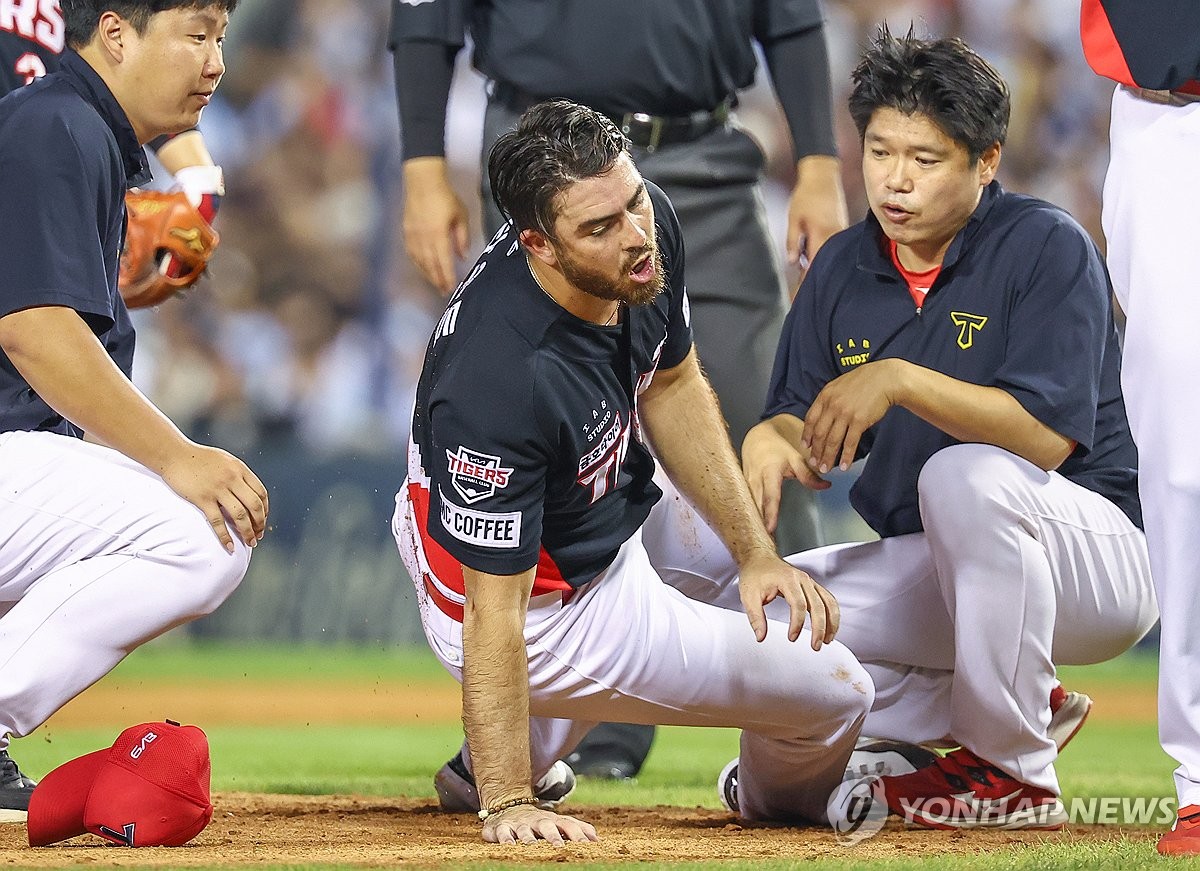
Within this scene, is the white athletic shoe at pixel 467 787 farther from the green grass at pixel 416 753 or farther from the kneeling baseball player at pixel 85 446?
the kneeling baseball player at pixel 85 446

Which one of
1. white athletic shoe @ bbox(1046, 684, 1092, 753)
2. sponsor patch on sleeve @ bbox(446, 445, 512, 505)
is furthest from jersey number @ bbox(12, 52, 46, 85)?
white athletic shoe @ bbox(1046, 684, 1092, 753)

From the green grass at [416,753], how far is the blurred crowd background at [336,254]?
11.0 inches

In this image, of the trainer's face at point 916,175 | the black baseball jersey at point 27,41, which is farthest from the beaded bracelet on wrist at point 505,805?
the black baseball jersey at point 27,41

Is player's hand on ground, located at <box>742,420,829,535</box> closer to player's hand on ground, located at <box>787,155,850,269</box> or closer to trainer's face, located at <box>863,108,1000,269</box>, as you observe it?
trainer's face, located at <box>863,108,1000,269</box>

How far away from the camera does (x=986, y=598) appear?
9.91 feet

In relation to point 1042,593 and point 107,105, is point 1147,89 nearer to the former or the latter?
point 1042,593

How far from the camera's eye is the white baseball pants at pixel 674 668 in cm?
295

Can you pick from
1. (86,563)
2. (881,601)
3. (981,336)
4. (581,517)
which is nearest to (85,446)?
(86,563)

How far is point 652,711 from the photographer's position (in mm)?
3043

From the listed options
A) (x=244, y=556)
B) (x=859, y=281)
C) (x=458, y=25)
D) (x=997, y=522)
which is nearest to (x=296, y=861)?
(x=244, y=556)

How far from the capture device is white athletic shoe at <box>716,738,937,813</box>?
331 centimetres

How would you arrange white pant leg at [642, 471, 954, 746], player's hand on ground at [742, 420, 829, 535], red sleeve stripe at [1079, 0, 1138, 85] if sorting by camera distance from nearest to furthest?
red sleeve stripe at [1079, 0, 1138, 85] → player's hand on ground at [742, 420, 829, 535] → white pant leg at [642, 471, 954, 746]

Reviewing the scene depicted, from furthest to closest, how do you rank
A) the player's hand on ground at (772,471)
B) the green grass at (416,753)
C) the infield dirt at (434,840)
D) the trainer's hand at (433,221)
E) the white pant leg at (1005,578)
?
the trainer's hand at (433,221) < the player's hand on ground at (772,471) < the white pant leg at (1005,578) < the green grass at (416,753) < the infield dirt at (434,840)

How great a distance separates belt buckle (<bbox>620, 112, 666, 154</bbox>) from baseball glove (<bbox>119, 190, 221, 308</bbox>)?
1105 mm
